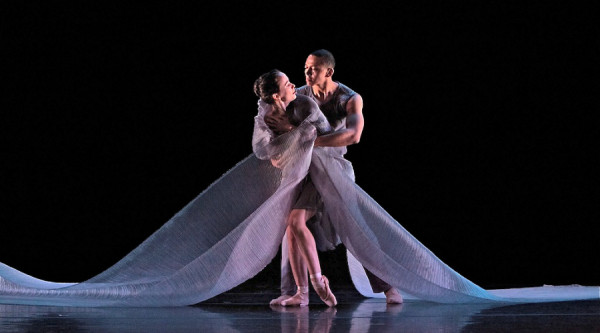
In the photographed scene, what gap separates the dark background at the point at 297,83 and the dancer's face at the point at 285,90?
1688 millimetres

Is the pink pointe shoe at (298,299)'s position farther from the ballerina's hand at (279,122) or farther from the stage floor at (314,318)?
the ballerina's hand at (279,122)

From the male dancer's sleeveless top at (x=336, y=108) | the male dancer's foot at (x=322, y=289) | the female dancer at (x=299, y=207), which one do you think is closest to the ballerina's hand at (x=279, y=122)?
the female dancer at (x=299, y=207)

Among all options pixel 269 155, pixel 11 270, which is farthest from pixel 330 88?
pixel 11 270

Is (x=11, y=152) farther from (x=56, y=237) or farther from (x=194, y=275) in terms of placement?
(x=194, y=275)

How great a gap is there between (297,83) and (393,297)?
1.82 m

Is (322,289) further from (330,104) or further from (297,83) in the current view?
(297,83)

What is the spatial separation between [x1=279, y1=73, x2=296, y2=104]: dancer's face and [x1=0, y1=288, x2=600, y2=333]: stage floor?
2.32 ft

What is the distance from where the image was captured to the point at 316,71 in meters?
3.99

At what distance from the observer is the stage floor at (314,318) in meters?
2.96

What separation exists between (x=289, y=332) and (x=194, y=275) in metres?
0.98

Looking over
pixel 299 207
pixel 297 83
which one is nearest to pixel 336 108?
pixel 299 207

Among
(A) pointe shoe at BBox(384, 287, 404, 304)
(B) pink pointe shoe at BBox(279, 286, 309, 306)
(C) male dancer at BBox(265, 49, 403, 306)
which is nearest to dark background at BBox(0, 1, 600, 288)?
(C) male dancer at BBox(265, 49, 403, 306)

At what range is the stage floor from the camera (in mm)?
2965

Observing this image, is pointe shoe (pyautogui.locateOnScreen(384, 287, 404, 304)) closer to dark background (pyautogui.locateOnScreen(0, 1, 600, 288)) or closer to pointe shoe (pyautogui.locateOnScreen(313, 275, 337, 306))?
pointe shoe (pyautogui.locateOnScreen(313, 275, 337, 306))
